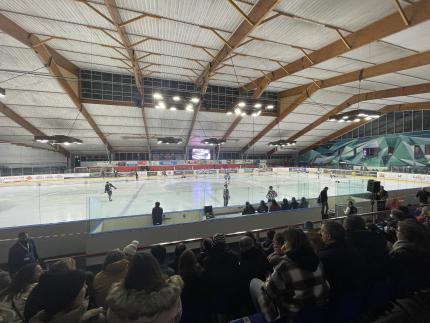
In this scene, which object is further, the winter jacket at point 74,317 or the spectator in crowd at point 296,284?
the spectator in crowd at point 296,284

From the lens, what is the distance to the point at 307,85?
17438 mm

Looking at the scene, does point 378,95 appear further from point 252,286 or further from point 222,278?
point 222,278

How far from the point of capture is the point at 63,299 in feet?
4.47

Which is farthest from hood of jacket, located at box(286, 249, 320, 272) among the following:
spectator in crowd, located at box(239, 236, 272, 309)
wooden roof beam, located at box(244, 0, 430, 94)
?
wooden roof beam, located at box(244, 0, 430, 94)

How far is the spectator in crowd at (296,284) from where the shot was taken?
182cm

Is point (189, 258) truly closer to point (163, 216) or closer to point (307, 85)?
point (163, 216)

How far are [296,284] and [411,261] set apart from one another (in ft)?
4.81

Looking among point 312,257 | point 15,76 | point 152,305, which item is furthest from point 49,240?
point 15,76

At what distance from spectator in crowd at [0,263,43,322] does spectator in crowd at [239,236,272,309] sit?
1.83 m

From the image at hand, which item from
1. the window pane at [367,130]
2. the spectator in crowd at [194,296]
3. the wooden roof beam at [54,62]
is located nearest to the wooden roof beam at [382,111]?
the window pane at [367,130]

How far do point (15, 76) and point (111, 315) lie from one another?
665 inches

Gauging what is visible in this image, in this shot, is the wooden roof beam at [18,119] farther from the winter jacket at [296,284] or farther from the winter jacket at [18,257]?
the winter jacket at [296,284]

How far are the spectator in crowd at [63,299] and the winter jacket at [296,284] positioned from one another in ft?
4.30

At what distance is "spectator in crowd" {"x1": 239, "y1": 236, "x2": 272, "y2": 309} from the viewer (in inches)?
91.0
